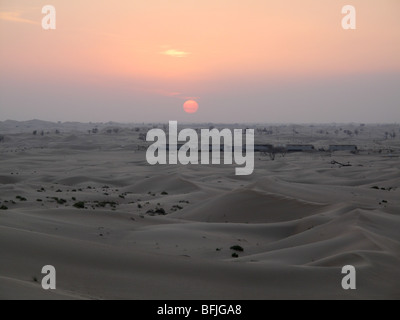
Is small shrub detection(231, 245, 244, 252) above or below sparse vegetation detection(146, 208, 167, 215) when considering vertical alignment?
below

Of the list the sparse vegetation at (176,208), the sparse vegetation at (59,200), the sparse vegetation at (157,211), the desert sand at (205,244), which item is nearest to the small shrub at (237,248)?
the desert sand at (205,244)

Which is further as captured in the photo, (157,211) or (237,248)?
(157,211)

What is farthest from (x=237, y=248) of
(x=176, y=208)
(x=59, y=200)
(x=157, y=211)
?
(x=59, y=200)

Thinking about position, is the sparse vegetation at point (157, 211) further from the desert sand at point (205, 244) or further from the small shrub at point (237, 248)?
the small shrub at point (237, 248)

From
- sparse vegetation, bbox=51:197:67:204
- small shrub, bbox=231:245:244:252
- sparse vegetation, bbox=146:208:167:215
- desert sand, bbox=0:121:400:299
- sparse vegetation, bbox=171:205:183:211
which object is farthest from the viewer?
sparse vegetation, bbox=171:205:183:211

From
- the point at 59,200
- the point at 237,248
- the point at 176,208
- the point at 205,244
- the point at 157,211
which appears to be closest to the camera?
the point at 237,248

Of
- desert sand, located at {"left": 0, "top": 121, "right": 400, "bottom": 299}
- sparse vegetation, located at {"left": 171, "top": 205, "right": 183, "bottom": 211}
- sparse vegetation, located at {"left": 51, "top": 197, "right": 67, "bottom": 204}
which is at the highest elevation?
sparse vegetation, located at {"left": 51, "top": 197, "right": 67, "bottom": 204}

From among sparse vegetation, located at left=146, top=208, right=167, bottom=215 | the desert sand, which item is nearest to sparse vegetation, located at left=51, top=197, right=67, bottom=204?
the desert sand

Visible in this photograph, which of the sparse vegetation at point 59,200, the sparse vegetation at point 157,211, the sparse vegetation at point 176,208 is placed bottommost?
the sparse vegetation at point 157,211

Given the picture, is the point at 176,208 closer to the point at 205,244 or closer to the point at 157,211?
the point at 157,211

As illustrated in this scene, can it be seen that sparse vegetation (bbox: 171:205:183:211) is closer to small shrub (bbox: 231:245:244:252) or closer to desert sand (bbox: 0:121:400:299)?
desert sand (bbox: 0:121:400:299)

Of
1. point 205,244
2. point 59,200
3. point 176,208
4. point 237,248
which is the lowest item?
point 237,248

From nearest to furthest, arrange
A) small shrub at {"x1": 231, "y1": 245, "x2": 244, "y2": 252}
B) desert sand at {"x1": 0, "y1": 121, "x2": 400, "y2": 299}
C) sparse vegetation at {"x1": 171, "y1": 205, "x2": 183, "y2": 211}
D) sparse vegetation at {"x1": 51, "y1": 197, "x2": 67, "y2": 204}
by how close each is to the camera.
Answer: desert sand at {"x1": 0, "y1": 121, "x2": 400, "y2": 299}, small shrub at {"x1": 231, "y1": 245, "x2": 244, "y2": 252}, sparse vegetation at {"x1": 51, "y1": 197, "x2": 67, "y2": 204}, sparse vegetation at {"x1": 171, "y1": 205, "x2": 183, "y2": 211}
